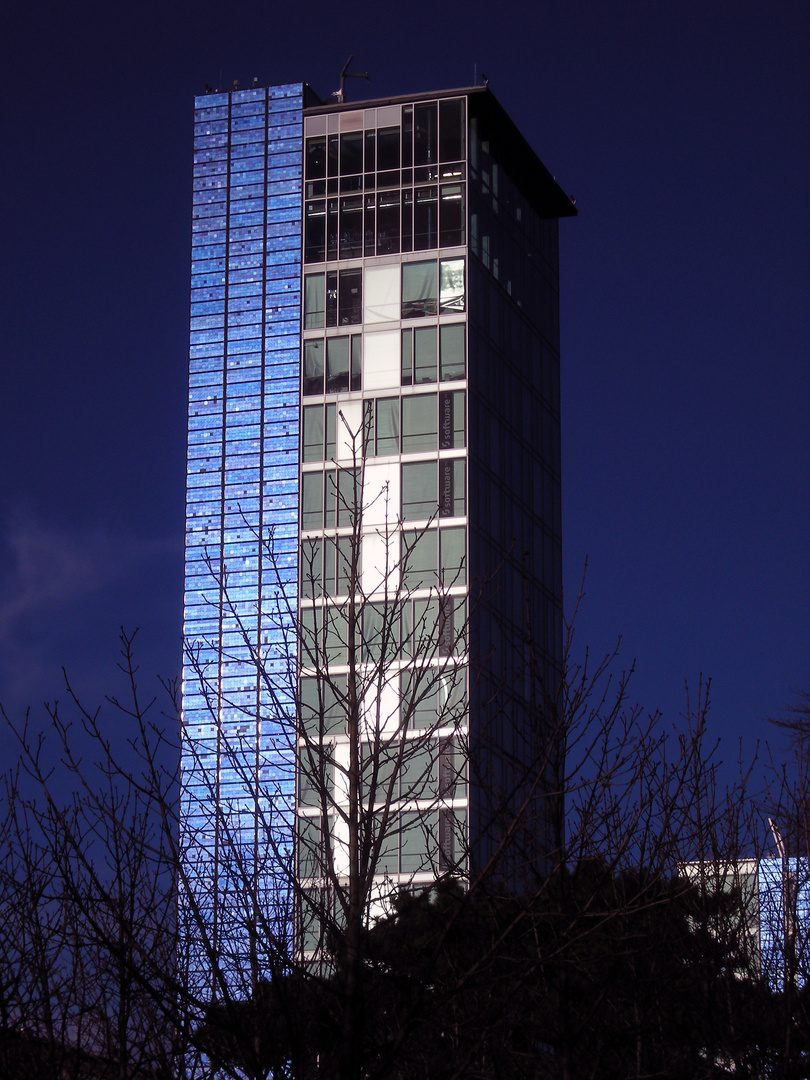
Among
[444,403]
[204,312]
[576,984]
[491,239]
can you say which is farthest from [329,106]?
[576,984]

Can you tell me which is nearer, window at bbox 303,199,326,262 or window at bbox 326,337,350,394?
window at bbox 326,337,350,394

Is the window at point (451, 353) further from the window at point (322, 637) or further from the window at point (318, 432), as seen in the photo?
the window at point (322, 637)

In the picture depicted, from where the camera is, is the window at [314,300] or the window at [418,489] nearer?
the window at [418,489]

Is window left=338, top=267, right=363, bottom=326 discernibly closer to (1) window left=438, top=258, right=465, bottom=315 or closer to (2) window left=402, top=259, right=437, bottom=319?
(2) window left=402, top=259, right=437, bottom=319

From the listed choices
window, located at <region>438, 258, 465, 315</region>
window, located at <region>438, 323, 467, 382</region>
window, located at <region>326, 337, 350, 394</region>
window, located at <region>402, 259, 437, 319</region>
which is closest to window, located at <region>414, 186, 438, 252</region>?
window, located at <region>402, 259, 437, 319</region>

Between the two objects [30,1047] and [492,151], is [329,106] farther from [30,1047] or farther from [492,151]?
[30,1047]

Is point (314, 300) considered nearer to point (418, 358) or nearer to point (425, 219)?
point (418, 358)

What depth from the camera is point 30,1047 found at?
1327 centimetres

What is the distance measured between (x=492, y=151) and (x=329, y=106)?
6.45m

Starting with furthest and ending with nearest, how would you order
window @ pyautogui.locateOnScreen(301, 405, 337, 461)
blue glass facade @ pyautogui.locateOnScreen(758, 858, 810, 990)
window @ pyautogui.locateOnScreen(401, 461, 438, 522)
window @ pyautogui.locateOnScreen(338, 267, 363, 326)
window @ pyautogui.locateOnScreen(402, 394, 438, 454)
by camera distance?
window @ pyautogui.locateOnScreen(338, 267, 363, 326) < window @ pyautogui.locateOnScreen(301, 405, 337, 461) < window @ pyautogui.locateOnScreen(402, 394, 438, 454) < window @ pyautogui.locateOnScreen(401, 461, 438, 522) < blue glass facade @ pyautogui.locateOnScreen(758, 858, 810, 990)

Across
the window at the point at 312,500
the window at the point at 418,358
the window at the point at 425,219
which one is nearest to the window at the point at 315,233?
the window at the point at 425,219

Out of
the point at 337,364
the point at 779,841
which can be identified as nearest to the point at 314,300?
the point at 337,364

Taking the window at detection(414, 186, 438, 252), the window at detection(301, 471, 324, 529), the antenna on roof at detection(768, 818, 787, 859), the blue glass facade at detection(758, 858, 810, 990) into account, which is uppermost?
the window at detection(414, 186, 438, 252)

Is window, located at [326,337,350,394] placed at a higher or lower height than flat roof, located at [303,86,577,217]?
lower
